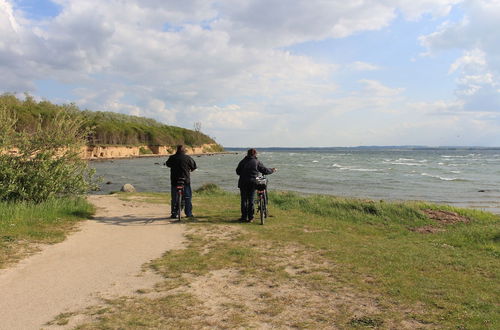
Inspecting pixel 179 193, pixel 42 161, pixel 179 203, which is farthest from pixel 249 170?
pixel 42 161

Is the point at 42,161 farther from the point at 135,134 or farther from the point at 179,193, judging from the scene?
the point at 135,134

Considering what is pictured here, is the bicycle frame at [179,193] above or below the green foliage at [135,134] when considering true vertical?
below

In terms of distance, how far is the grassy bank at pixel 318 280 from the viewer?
14.0ft

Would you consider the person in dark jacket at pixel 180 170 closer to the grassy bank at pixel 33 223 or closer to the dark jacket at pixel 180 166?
the dark jacket at pixel 180 166

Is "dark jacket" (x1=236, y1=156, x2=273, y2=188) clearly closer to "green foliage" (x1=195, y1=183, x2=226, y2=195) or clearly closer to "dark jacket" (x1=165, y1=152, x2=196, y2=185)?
"dark jacket" (x1=165, y1=152, x2=196, y2=185)

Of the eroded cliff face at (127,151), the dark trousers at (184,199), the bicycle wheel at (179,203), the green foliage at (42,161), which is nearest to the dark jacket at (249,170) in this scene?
the dark trousers at (184,199)

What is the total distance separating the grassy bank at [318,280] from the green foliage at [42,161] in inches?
160

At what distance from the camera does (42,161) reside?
10.1 metres

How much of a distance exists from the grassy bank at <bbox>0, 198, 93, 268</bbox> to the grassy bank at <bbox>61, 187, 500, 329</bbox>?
2691mm

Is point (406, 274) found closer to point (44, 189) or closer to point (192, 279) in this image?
point (192, 279)

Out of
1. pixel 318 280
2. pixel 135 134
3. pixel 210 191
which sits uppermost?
pixel 135 134

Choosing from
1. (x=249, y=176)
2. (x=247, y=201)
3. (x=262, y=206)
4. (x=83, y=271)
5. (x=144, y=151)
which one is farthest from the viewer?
(x=144, y=151)

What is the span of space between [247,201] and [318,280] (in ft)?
16.6

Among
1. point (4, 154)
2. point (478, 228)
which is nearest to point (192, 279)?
point (4, 154)
